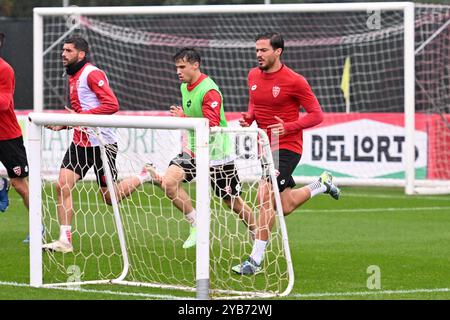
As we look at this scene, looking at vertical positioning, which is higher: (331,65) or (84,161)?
(331,65)

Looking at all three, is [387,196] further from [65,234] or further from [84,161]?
[65,234]

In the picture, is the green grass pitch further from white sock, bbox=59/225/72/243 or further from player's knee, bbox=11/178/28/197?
player's knee, bbox=11/178/28/197

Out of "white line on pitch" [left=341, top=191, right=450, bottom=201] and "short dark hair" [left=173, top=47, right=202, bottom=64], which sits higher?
"short dark hair" [left=173, top=47, right=202, bottom=64]

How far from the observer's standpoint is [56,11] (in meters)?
18.4

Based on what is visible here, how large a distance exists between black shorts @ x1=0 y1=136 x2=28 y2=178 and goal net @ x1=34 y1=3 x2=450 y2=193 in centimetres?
638

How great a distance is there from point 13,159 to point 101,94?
1.16 meters

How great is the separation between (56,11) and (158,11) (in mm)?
1498

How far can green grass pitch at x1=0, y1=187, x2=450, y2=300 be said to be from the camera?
30.1 ft

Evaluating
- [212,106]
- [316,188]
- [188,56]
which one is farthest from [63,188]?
[316,188]

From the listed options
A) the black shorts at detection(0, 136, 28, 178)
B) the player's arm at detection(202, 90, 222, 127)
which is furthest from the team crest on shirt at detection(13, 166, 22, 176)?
the player's arm at detection(202, 90, 222, 127)

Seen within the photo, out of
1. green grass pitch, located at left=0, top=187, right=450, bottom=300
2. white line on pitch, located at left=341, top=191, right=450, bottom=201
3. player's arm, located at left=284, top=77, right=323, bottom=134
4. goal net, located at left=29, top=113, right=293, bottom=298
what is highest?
player's arm, located at left=284, top=77, right=323, bottom=134

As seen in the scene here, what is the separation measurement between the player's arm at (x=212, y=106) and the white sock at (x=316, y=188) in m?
1.02

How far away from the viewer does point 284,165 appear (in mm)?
10648

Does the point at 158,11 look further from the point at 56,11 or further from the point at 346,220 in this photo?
the point at 346,220
